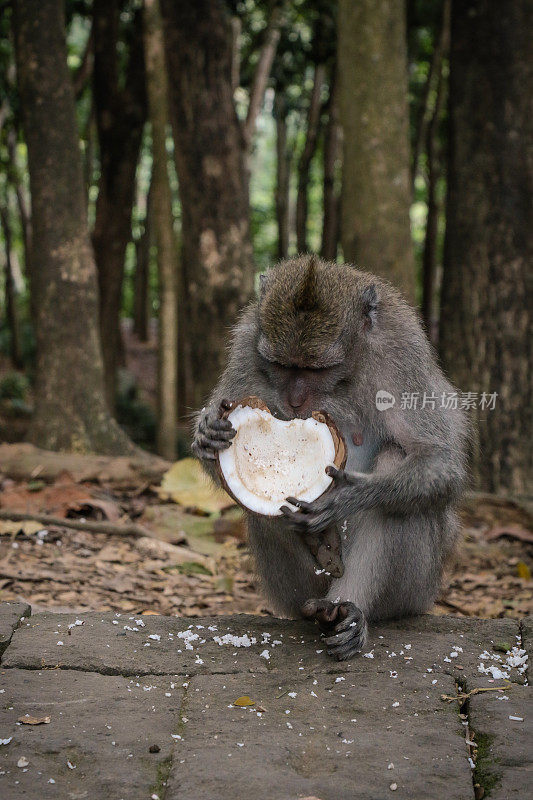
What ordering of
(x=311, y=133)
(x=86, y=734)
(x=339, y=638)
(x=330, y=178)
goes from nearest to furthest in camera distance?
(x=86, y=734)
(x=339, y=638)
(x=330, y=178)
(x=311, y=133)

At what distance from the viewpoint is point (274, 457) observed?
3656mm

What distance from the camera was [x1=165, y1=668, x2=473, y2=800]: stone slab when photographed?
2.47 metres

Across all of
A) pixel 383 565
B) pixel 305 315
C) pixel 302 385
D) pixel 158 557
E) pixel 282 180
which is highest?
pixel 282 180

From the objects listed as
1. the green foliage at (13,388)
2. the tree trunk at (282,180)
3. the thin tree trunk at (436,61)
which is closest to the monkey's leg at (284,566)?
the thin tree trunk at (436,61)

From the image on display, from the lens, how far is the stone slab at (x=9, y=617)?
3.33m

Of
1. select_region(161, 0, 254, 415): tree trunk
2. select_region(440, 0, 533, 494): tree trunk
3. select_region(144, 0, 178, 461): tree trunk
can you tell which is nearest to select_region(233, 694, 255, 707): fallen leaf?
select_region(161, 0, 254, 415): tree trunk

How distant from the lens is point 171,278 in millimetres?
7297

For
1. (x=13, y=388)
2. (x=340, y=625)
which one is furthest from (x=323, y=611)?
(x=13, y=388)

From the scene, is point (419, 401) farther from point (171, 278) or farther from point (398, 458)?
point (171, 278)

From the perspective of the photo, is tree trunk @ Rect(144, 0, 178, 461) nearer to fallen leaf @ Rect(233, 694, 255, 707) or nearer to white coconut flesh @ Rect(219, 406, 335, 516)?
white coconut flesh @ Rect(219, 406, 335, 516)

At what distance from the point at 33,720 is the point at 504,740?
4.49ft

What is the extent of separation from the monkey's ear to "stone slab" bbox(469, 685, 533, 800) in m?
1.49

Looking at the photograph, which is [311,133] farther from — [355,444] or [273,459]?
[273,459]

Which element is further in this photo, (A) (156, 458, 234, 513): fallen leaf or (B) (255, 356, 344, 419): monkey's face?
(A) (156, 458, 234, 513): fallen leaf
